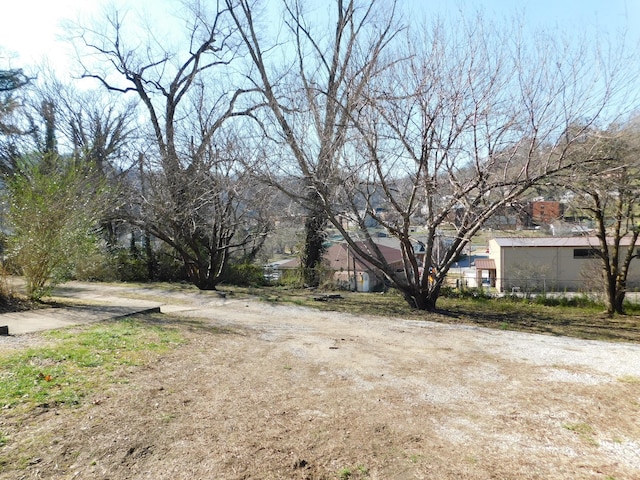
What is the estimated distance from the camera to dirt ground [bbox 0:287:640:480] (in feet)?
9.76

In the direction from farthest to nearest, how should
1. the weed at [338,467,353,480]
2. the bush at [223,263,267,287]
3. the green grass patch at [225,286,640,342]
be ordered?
the bush at [223,263,267,287] → the green grass patch at [225,286,640,342] → the weed at [338,467,353,480]

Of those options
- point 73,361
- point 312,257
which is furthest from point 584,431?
point 312,257

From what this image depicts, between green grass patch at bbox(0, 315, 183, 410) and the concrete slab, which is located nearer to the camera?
green grass patch at bbox(0, 315, 183, 410)

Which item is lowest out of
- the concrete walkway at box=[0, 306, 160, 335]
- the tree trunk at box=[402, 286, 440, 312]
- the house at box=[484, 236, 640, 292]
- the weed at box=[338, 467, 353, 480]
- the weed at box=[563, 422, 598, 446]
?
the weed at box=[338, 467, 353, 480]

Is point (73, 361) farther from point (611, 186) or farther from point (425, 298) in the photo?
point (611, 186)

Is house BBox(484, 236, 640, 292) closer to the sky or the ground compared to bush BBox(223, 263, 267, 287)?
closer to the sky

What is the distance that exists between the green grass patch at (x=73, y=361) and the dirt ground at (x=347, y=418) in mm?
251

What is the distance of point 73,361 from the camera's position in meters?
4.85

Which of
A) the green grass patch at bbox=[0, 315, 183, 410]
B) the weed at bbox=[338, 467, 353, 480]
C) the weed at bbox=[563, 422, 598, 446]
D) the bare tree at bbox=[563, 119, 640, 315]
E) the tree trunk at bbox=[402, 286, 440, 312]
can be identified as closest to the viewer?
the weed at bbox=[338, 467, 353, 480]

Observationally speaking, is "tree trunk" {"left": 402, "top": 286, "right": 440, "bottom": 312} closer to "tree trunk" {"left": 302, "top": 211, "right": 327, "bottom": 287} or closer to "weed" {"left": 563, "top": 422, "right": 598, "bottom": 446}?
"tree trunk" {"left": 302, "top": 211, "right": 327, "bottom": 287}

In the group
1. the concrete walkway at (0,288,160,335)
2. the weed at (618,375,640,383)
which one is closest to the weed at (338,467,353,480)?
the weed at (618,375,640,383)

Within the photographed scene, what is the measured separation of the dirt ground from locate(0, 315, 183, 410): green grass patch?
25cm

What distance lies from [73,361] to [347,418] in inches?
112

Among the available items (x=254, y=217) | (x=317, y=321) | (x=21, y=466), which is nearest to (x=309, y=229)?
(x=254, y=217)
